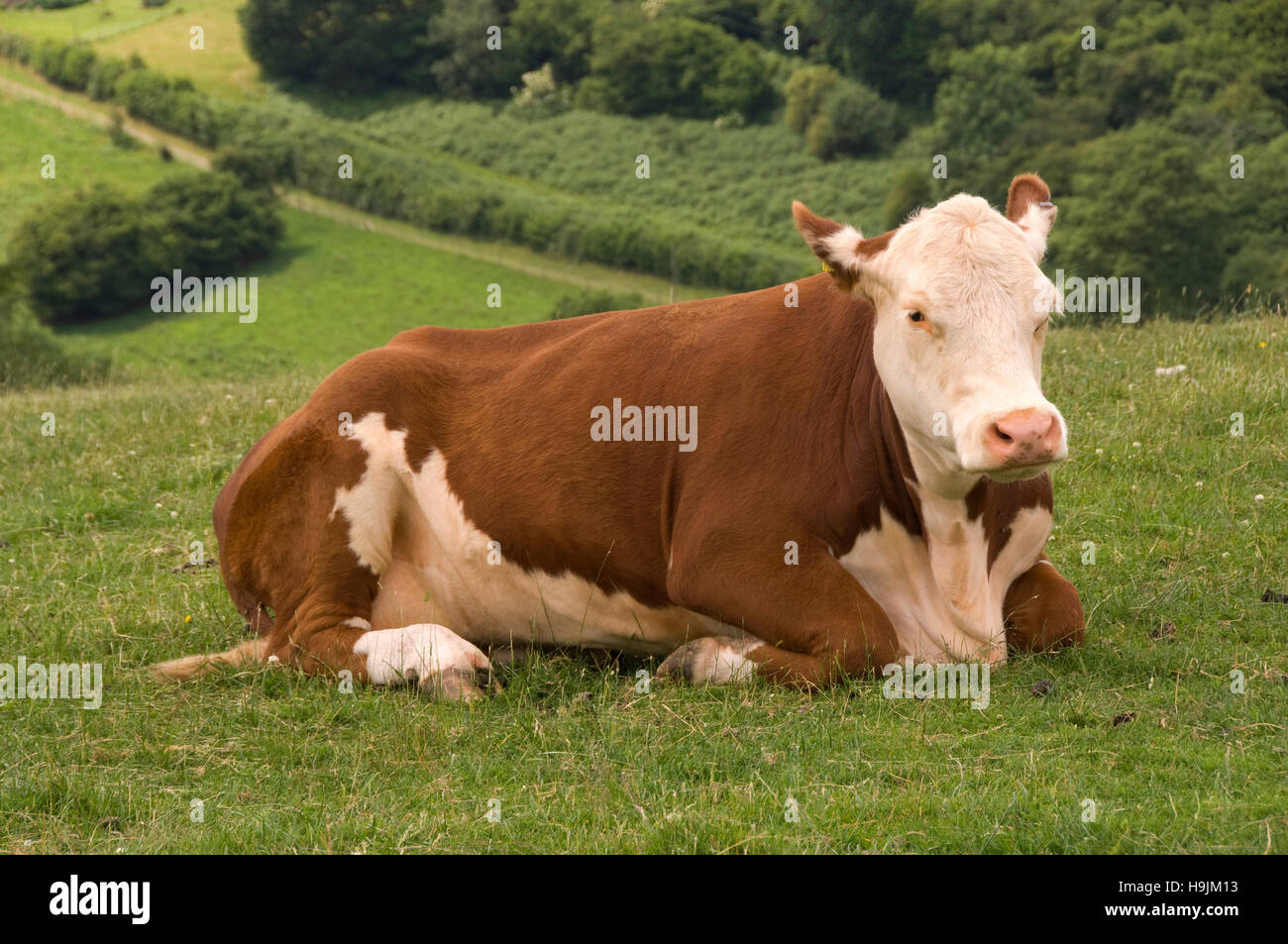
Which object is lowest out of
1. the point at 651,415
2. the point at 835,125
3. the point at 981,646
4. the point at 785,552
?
the point at 981,646

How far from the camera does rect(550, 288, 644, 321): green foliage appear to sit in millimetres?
84312

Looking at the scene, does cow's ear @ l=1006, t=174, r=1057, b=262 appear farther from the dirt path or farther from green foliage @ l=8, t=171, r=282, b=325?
green foliage @ l=8, t=171, r=282, b=325

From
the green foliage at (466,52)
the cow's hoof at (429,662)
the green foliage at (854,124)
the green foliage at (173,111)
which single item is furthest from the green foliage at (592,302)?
the cow's hoof at (429,662)

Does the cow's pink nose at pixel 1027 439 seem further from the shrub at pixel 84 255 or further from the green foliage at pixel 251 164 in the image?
the green foliage at pixel 251 164

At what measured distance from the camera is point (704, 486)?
22.7 ft

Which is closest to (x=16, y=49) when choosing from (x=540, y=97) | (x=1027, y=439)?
(x=540, y=97)

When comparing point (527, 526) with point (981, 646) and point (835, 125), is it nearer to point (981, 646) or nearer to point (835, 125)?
point (981, 646)

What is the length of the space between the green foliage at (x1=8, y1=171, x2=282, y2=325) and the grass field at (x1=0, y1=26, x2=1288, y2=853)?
98.3 meters

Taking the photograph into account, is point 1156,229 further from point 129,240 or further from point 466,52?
point 466,52

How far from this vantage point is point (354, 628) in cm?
749

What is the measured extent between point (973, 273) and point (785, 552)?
1.55m

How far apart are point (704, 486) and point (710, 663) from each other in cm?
85

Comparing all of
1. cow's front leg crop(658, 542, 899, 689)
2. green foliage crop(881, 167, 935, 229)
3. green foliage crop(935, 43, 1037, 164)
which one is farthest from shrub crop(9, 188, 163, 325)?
cow's front leg crop(658, 542, 899, 689)
